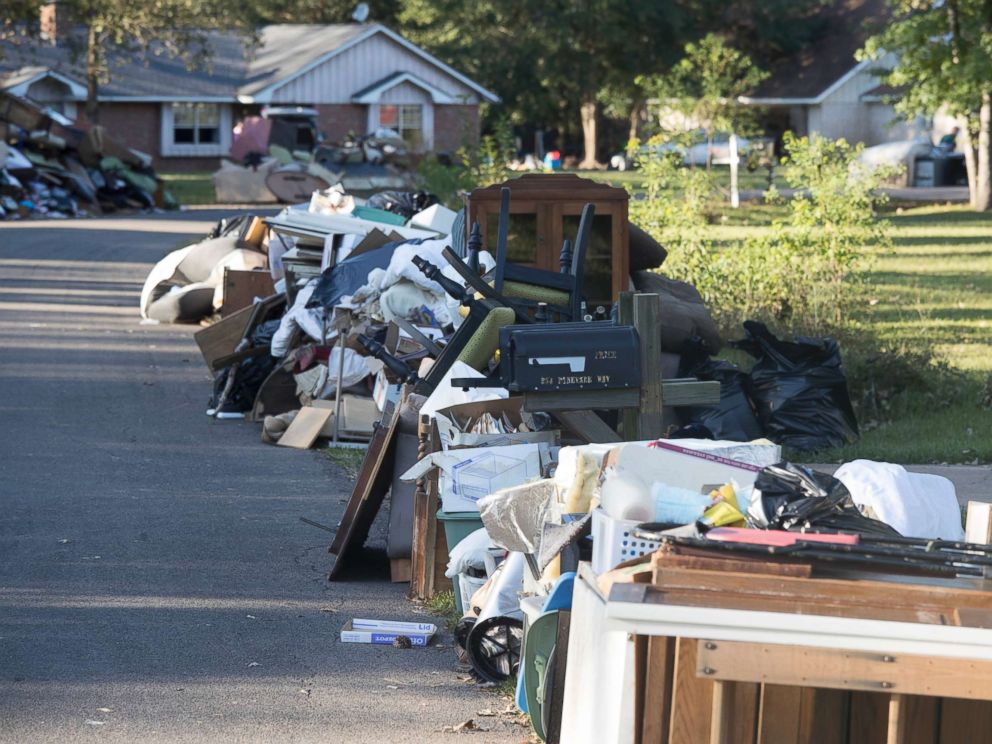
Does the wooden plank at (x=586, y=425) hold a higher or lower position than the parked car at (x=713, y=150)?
lower

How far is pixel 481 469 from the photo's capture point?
6.08m

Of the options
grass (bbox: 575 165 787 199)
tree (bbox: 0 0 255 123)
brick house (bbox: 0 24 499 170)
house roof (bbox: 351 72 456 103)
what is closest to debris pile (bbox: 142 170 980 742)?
grass (bbox: 575 165 787 199)

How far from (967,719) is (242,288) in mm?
11628

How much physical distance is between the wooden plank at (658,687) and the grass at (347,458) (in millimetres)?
5632

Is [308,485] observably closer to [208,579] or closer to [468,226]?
[208,579]

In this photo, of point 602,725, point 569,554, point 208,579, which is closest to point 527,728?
point 569,554

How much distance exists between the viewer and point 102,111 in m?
49.4

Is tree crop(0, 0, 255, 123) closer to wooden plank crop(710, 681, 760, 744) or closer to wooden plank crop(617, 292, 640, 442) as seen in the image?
wooden plank crop(617, 292, 640, 442)

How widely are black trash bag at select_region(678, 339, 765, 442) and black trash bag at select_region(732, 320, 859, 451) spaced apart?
0.09 meters

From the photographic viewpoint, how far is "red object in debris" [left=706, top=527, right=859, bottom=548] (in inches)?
148

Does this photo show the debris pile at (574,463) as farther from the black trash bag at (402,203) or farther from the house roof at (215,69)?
the house roof at (215,69)

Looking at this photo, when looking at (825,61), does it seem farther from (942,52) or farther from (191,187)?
(942,52)

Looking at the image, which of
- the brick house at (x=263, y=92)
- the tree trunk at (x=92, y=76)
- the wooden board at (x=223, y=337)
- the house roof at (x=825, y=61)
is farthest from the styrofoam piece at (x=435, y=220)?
the house roof at (x=825, y=61)

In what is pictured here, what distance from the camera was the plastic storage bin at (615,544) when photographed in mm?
4191
